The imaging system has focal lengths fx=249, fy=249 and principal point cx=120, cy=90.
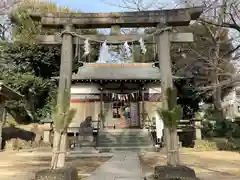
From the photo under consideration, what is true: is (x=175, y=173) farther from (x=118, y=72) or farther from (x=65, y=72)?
(x=118, y=72)

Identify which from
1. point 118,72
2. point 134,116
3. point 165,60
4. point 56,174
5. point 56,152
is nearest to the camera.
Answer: point 56,174

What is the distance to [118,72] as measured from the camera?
19.5 meters

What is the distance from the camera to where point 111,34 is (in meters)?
7.36

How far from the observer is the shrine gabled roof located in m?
18.0

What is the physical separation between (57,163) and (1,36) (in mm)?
21385

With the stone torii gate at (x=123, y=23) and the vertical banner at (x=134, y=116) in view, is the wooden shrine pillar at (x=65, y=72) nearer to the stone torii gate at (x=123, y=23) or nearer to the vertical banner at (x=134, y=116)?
the stone torii gate at (x=123, y=23)

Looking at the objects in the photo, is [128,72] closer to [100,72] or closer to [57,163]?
[100,72]

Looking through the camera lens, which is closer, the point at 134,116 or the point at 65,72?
the point at 65,72

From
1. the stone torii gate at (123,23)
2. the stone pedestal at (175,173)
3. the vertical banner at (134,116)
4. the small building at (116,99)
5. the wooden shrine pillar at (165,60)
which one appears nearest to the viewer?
the stone pedestal at (175,173)

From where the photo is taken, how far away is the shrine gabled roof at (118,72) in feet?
59.2

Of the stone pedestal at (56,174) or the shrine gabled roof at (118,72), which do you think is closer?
the stone pedestal at (56,174)

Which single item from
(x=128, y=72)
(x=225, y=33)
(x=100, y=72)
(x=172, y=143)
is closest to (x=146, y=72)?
(x=128, y=72)

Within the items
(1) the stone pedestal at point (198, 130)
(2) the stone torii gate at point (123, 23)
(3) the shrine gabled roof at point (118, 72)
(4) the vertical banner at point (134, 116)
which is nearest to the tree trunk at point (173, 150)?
(2) the stone torii gate at point (123, 23)

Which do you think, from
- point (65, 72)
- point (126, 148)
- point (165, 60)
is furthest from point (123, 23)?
point (126, 148)
